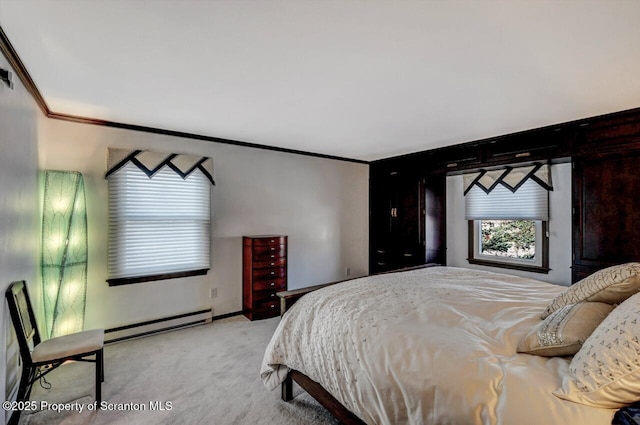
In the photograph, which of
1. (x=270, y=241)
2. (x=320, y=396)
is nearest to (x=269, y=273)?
(x=270, y=241)

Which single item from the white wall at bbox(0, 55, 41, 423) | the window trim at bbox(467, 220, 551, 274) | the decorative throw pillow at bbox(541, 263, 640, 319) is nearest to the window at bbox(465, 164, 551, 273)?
the window trim at bbox(467, 220, 551, 274)

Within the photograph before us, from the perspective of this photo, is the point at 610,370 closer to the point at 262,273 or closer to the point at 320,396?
the point at 320,396

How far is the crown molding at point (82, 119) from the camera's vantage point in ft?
6.11

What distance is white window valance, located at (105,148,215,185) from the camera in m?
3.28

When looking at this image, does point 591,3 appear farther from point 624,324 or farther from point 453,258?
point 453,258

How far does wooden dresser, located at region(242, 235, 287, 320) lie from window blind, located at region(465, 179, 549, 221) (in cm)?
283

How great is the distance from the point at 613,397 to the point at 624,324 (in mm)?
261

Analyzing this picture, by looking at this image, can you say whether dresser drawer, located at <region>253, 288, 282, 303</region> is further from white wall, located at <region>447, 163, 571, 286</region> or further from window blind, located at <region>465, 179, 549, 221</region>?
white wall, located at <region>447, 163, 571, 286</region>

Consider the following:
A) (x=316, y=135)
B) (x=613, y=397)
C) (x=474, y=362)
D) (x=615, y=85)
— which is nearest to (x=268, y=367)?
(x=474, y=362)

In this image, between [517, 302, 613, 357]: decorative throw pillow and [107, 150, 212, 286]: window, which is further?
[107, 150, 212, 286]: window

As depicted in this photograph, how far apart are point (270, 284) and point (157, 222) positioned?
1638 mm

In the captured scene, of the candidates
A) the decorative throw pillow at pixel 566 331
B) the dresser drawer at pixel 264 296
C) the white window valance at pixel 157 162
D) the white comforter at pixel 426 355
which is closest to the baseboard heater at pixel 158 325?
the dresser drawer at pixel 264 296

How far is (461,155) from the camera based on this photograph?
4191mm

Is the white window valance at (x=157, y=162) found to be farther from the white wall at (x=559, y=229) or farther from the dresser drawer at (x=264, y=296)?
the white wall at (x=559, y=229)
